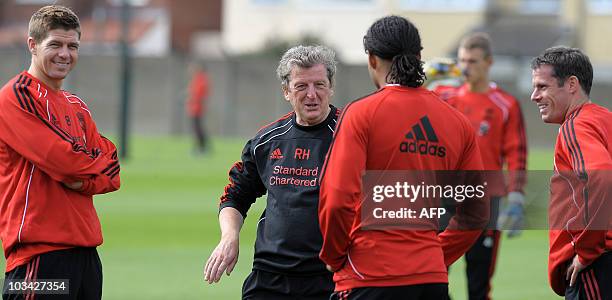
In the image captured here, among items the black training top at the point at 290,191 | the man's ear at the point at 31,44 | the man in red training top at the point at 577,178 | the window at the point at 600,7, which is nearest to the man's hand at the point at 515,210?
the man in red training top at the point at 577,178

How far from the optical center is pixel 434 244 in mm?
4938

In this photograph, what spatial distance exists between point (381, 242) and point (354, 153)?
0.44 metres

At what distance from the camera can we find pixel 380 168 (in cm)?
480

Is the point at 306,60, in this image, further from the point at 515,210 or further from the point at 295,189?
the point at 515,210

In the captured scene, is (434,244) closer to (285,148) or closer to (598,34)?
(285,148)

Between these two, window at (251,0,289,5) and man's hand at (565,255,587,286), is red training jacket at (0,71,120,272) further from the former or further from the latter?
window at (251,0,289,5)

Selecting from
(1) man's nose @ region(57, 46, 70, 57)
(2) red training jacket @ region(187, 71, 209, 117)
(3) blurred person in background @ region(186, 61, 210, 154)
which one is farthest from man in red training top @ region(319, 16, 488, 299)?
(2) red training jacket @ region(187, 71, 209, 117)

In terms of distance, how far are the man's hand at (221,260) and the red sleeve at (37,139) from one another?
2.64ft

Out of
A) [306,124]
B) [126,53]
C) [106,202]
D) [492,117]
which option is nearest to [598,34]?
[126,53]

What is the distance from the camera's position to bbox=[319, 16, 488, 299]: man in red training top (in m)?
4.75

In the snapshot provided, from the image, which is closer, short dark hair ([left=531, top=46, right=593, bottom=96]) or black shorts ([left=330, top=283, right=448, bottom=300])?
black shorts ([left=330, top=283, right=448, bottom=300])

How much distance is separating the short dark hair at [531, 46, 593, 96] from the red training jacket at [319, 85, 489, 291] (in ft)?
3.25

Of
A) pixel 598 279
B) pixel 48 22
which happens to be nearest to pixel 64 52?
pixel 48 22

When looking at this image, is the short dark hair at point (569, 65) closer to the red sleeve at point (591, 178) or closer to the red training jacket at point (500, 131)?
the red sleeve at point (591, 178)
